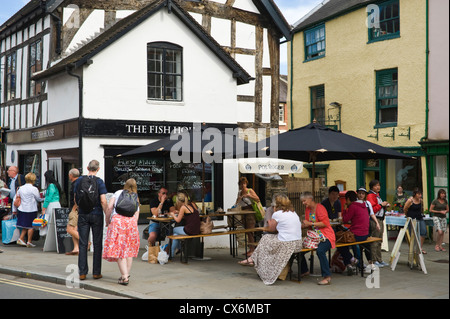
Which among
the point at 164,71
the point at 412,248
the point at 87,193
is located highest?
the point at 164,71

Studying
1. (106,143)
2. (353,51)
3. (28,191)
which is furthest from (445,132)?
(353,51)

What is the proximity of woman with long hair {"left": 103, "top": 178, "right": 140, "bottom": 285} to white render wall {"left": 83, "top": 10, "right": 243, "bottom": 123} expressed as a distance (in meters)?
5.20

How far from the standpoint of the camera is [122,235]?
912cm

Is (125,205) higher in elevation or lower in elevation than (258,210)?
higher

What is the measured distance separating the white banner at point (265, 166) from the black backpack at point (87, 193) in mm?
5859

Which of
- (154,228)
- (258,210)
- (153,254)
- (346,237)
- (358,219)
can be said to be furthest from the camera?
(258,210)

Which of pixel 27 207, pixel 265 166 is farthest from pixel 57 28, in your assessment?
pixel 265 166

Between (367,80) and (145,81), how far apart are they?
9309mm

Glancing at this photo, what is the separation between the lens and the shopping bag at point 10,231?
1421 centimetres

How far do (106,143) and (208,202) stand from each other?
10.7 feet

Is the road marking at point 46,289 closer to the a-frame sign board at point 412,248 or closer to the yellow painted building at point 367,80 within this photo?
the a-frame sign board at point 412,248

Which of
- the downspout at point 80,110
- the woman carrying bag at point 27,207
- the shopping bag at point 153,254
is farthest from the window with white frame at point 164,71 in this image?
the shopping bag at point 153,254

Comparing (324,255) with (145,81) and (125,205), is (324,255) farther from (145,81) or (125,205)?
(145,81)

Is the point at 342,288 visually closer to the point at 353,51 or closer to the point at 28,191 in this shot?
the point at 28,191
